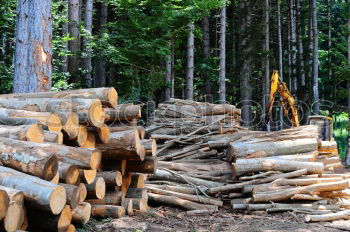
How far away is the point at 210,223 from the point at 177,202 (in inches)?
43.1

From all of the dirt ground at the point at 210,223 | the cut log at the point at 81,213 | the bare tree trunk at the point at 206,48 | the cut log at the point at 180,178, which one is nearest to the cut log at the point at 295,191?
the dirt ground at the point at 210,223

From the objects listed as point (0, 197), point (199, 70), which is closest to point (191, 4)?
point (199, 70)

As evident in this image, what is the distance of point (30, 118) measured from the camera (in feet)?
18.3

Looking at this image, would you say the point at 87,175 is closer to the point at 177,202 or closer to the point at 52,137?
the point at 52,137

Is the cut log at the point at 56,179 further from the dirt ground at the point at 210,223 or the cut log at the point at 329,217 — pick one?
the cut log at the point at 329,217

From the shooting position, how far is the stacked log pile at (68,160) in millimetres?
4375

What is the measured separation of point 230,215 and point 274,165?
5.16ft

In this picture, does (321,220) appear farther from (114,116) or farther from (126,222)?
(114,116)

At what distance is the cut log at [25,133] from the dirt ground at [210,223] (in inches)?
56.4

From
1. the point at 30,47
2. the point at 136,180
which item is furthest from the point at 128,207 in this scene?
Answer: the point at 30,47

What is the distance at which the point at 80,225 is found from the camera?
5801 millimetres

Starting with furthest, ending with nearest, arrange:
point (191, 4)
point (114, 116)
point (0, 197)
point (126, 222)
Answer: point (191, 4)
point (114, 116)
point (126, 222)
point (0, 197)

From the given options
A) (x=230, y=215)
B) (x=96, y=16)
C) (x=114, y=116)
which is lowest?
(x=230, y=215)

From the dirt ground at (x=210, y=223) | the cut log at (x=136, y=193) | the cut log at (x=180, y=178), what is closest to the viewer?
the dirt ground at (x=210, y=223)
